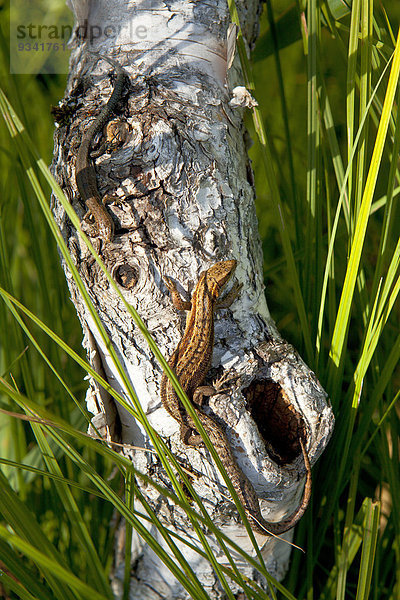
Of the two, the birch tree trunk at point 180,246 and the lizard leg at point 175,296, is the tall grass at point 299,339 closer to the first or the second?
the birch tree trunk at point 180,246

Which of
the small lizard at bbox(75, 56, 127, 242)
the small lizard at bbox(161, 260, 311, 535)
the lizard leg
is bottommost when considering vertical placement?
the small lizard at bbox(161, 260, 311, 535)

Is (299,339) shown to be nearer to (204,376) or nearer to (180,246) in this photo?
(204,376)

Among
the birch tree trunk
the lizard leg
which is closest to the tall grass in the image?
the birch tree trunk

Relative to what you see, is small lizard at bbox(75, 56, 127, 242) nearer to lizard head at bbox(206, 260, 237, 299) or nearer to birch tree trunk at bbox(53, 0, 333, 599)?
birch tree trunk at bbox(53, 0, 333, 599)

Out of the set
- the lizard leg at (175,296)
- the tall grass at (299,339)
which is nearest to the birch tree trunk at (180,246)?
the lizard leg at (175,296)

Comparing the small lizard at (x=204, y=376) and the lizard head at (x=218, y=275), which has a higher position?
the lizard head at (x=218, y=275)

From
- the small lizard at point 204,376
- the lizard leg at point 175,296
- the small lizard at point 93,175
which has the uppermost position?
the small lizard at point 93,175

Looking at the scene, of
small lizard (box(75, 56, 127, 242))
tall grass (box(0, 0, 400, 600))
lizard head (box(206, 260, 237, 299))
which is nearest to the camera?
tall grass (box(0, 0, 400, 600))

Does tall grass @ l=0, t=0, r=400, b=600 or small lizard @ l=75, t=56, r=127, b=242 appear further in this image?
small lizard @ l=75, t=56, r=127, b=242

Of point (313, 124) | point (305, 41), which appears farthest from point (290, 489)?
point (305, 41)
